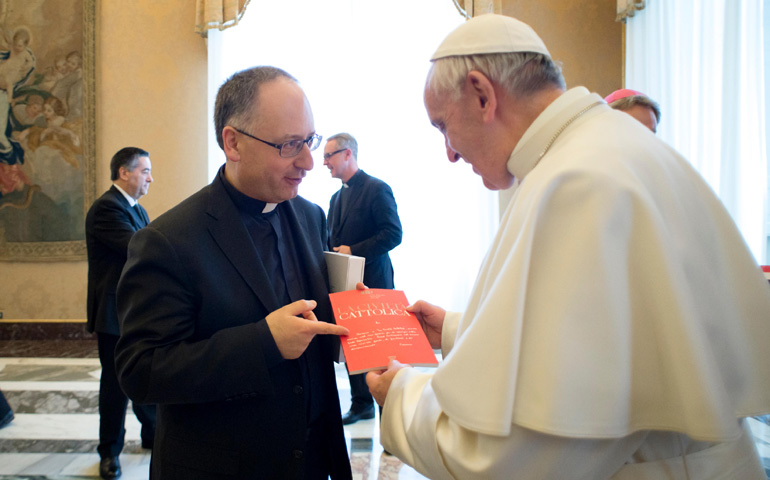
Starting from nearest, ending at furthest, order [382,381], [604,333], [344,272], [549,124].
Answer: [604,333]
[549,124]
[382,381]
[344,272]

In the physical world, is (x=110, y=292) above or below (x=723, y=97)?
below

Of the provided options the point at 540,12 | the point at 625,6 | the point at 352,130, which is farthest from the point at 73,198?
the point at 625,6

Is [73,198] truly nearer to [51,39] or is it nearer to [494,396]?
A: [51,39]

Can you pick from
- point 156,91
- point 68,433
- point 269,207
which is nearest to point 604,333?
point 269,207

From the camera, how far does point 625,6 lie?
575 centimetres

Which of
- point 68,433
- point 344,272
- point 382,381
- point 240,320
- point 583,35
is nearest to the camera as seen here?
point 382,381

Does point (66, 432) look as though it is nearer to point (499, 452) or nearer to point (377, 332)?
point (377, 332)

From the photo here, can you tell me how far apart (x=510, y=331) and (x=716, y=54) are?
166 inches

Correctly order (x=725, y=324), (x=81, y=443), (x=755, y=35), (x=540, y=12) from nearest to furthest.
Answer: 1. (x=725, y=324)
2. (x=755, y=35)
3. (x=81, y=443)
4. (x=540, y=12)

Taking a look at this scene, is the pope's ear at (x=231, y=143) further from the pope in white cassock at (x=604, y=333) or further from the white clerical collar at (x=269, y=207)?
the pope in white cassock at (x=604, y=333)

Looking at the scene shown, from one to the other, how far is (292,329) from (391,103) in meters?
5.65

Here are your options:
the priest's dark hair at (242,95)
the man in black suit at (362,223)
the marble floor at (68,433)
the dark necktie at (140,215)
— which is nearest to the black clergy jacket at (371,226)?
the man in black suit at (362,223)

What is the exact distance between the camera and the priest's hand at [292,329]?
1.51m

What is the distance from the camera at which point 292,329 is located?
1509mm
